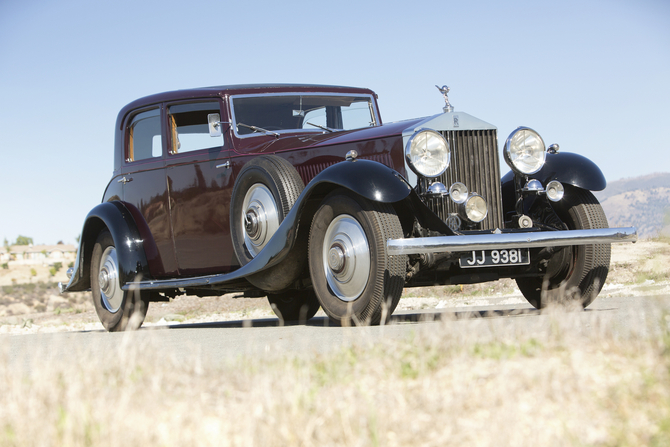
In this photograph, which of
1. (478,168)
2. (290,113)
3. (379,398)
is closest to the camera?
(379,398)

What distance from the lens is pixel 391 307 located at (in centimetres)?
424

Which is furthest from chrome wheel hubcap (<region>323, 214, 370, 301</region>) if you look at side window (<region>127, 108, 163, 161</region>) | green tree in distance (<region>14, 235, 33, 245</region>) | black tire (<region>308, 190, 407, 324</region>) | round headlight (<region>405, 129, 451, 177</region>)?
green tree in distance (<region>14, 235, 33, 245</region>)

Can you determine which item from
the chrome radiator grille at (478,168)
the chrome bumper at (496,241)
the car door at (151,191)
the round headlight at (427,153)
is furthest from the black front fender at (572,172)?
the car door at (151,191)

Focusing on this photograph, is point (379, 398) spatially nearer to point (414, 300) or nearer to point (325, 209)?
point (325, 209)

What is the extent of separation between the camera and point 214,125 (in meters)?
5.79

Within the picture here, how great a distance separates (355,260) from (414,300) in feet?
19.0

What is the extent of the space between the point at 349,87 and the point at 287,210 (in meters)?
2.29

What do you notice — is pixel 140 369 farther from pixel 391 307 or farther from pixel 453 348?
pixel 391 307

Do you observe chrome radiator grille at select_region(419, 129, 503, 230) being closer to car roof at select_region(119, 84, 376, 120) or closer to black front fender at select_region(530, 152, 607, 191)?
black front fender at select_region(530, 152, 607, 191)

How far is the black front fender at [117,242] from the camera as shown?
625cm

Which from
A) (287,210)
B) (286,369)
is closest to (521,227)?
(287,210)

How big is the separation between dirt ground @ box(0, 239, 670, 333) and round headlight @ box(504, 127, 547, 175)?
1076 millimetres

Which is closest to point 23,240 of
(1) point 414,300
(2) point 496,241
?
(1) point 414,300

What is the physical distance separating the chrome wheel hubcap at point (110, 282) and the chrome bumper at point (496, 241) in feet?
11.4
